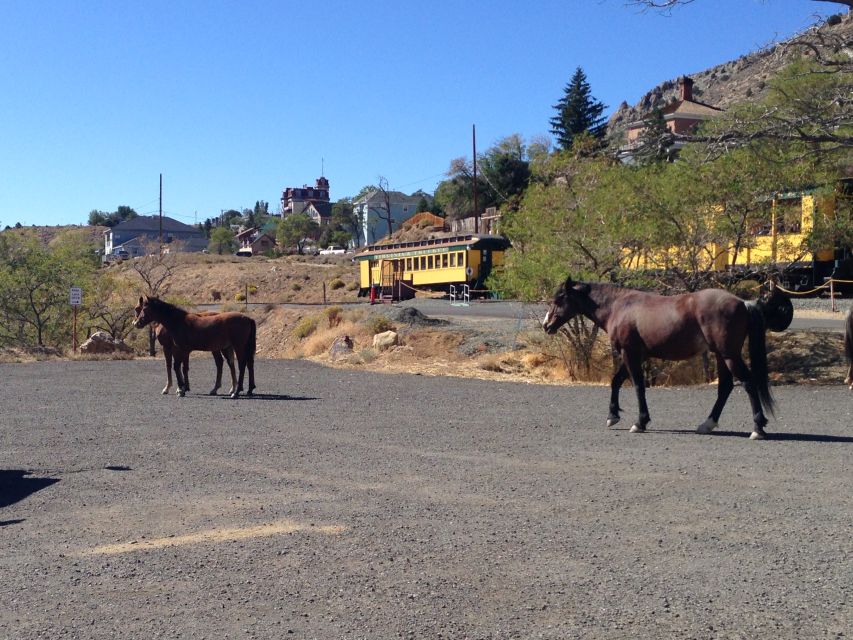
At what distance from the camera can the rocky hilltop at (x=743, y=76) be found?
17.0 m

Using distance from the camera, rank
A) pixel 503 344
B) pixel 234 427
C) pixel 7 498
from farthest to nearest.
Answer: pixel 503 344 → pixel 234 427 → pixel 7 498

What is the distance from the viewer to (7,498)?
9.23 metres

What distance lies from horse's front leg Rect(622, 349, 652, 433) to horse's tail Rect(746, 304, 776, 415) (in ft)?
4.62

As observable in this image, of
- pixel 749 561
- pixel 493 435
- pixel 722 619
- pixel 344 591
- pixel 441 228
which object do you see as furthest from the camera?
pixel 441 228

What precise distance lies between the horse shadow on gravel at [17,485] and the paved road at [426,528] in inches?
1.7

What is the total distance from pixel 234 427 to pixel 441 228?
293ft

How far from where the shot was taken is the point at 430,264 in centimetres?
5322

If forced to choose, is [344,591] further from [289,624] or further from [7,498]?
[7,498]

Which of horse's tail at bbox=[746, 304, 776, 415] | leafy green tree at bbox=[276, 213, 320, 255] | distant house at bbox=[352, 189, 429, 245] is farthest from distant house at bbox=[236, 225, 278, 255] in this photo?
horse's tail at bbox=[746, 304, 776, 415]

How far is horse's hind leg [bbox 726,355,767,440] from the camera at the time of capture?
1187 cm

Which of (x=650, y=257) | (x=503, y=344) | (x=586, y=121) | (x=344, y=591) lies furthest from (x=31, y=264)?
(x=586, y=121)

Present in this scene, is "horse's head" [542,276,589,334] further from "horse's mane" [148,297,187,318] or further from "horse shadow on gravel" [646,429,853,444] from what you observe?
"horse's mane" [148,297,187,318]

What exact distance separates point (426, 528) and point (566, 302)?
23.4ft

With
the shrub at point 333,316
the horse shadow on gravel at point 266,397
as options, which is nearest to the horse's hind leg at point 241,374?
the horse shadow on gravel at point 266,397
